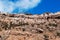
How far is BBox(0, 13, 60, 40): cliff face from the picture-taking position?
1989 cm

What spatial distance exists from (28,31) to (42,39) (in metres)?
2.24

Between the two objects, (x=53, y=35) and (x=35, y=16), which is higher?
(x=35, y=16)

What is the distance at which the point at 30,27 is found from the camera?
22422 millimetres

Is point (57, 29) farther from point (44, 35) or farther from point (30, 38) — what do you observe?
point (30, 38)

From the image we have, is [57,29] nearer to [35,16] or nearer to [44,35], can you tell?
[44,35]

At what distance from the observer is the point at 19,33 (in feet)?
67.1

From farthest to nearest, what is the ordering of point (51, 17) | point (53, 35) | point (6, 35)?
point (51, 17), point (53, 35), point (6, 35)

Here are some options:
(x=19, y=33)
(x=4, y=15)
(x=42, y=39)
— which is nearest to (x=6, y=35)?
(x=19, y=33)

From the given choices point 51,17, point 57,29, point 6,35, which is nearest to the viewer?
point 6,35

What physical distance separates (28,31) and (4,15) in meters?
6.81

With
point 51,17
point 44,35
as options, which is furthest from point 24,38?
point 51,17

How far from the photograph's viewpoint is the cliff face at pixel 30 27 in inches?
783

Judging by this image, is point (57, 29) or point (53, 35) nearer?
point (53, 35)

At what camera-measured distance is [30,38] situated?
1950 centimetres
